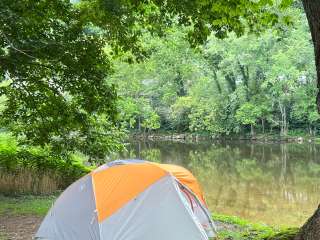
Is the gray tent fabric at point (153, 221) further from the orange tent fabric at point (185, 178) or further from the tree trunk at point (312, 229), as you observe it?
the tree trunk at point (312, 229)

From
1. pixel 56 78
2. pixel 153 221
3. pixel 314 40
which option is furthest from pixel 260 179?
pixel 314 40

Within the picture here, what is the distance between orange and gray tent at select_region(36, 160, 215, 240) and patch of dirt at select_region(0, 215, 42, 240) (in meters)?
0.92

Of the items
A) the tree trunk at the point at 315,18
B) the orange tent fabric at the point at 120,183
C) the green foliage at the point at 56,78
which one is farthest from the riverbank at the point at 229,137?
the tree trunk at the point at 315,18

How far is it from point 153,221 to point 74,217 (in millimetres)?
1246

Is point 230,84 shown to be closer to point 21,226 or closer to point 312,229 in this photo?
point 21,226

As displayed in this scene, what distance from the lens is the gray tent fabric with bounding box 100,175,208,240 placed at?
21.4 feet

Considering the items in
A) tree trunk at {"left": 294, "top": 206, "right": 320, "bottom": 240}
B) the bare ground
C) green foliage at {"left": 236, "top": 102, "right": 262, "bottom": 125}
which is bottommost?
the bare ground

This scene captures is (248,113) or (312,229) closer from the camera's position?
(312,229)

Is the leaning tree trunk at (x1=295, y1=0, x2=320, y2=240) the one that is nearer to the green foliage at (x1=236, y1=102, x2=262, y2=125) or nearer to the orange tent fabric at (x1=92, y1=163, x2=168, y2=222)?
the orange tent fabric at (x1=92, y1=163, x2=168, y2=222)

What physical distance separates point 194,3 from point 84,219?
3.80 metres

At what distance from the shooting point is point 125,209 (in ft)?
21.9

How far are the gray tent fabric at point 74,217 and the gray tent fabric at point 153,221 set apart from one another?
285 millimetres

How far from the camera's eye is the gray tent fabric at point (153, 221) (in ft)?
21.4

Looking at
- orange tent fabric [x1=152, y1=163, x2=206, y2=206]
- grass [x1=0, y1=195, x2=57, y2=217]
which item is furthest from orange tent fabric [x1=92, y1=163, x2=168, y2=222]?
grass [x1=0, y1=195, x2=57, y2=217]
